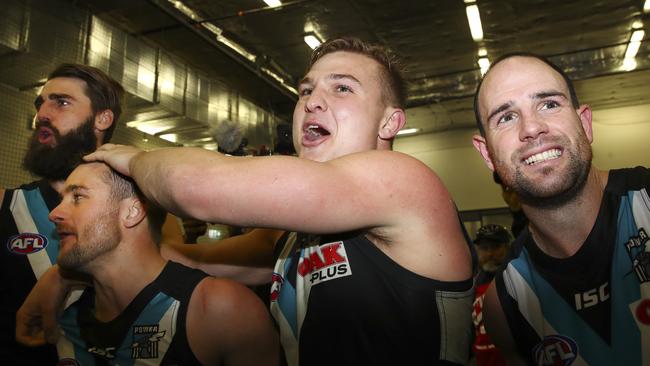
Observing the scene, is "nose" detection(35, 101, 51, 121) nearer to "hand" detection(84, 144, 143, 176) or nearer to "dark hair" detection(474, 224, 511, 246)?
"hand" detection(84, 144, 143, 176)

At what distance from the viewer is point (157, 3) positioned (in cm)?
623

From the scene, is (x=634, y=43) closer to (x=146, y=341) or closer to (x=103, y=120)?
(x=103, y=120)

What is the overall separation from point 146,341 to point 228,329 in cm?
36

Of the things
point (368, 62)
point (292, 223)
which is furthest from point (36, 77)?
point (292, 223)

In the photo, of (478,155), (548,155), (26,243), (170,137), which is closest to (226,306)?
(26,243)

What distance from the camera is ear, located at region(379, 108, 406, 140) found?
1745 mm

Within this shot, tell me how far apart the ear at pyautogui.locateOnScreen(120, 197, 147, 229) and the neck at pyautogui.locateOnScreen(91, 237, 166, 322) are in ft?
0.34

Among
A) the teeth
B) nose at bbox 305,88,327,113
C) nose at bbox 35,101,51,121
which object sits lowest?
the teeth

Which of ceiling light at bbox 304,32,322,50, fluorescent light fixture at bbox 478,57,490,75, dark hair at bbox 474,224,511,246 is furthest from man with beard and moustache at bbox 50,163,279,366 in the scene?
fluorescent light fixture at bbox 478,57,490,75

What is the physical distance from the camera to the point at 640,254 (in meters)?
1.62

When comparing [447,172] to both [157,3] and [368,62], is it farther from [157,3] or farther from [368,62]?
[368,62]

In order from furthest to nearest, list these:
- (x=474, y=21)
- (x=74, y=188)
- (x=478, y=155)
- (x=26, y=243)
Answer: (x=478, y=155), (x=474, y=21), (x=26, y=243), (x=74, y=188)

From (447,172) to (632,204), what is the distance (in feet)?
35.3

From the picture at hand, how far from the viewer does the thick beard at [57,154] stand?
2656 millimetres
